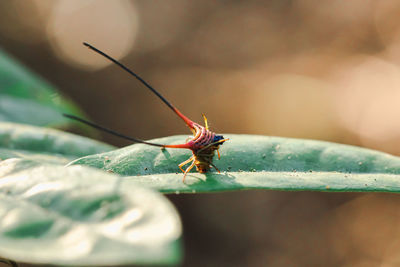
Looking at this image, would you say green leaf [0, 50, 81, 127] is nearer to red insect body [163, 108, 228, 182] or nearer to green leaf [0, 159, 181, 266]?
red insect body [163, 108, 228, 182]

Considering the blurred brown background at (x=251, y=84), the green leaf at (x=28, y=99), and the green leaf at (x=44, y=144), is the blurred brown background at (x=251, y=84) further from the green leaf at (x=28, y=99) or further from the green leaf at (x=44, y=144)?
the green leaf at (x=44, y=144)

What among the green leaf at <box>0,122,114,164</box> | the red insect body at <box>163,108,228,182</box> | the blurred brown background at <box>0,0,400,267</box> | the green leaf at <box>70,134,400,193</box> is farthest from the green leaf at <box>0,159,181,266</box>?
the blurred brown background at <box>0,0,400,267</box>

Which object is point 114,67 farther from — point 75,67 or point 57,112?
point 57,112

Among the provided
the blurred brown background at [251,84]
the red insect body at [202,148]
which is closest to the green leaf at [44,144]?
the red insect body at [202,148]

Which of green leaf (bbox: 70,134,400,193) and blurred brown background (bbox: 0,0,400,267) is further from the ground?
blurred brown background (bbox: 0,0,400,267)

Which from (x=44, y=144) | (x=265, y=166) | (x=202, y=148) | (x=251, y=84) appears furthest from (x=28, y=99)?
(x=251, y=84)

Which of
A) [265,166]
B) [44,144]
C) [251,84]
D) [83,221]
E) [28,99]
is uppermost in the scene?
[251,84]

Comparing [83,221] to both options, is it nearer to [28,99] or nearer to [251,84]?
[28,99]
